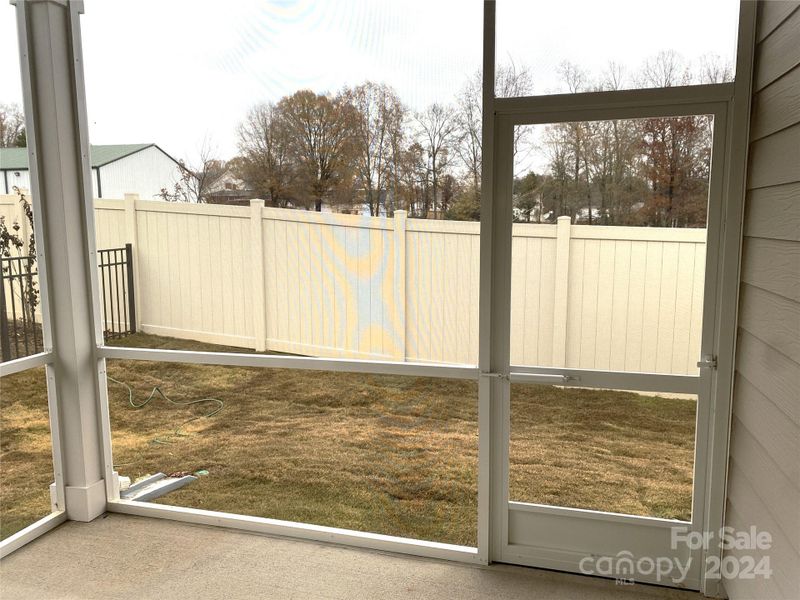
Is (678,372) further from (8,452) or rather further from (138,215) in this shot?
(8,452)

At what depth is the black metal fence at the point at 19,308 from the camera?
2.88m

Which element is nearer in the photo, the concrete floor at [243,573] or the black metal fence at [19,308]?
the concrete floor at [243,573]

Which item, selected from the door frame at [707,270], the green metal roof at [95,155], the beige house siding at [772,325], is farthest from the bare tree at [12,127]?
the beige house siding at [772,325]

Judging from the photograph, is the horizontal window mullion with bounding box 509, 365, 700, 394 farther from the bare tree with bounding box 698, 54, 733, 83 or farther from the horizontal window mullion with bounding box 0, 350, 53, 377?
the horizontal window mullion with bounding box 0, 350, 53, 377

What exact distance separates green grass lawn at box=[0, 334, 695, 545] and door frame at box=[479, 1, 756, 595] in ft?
0.37

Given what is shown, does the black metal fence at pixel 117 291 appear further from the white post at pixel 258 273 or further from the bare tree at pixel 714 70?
the bare tree at pixel 714 70

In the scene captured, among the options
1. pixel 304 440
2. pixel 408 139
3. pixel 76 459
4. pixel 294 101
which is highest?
pixel 294 101

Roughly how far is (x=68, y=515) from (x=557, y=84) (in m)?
3.08

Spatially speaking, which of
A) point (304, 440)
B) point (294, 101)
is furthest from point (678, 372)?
point (304, 440)

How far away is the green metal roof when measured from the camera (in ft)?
9.59

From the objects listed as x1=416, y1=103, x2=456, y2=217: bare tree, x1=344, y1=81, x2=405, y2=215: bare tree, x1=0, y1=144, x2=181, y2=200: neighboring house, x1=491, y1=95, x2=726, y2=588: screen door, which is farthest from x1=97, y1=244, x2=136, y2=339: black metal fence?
x1=491, y1=95, x2=726, y2=588: screen door

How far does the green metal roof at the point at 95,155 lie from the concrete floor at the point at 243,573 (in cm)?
178

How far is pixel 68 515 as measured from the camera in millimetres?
3100

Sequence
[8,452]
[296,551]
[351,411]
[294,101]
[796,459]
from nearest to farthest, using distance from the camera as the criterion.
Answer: [796,459]
[296,551]
[294,101]
[8,452]
[351,411]
